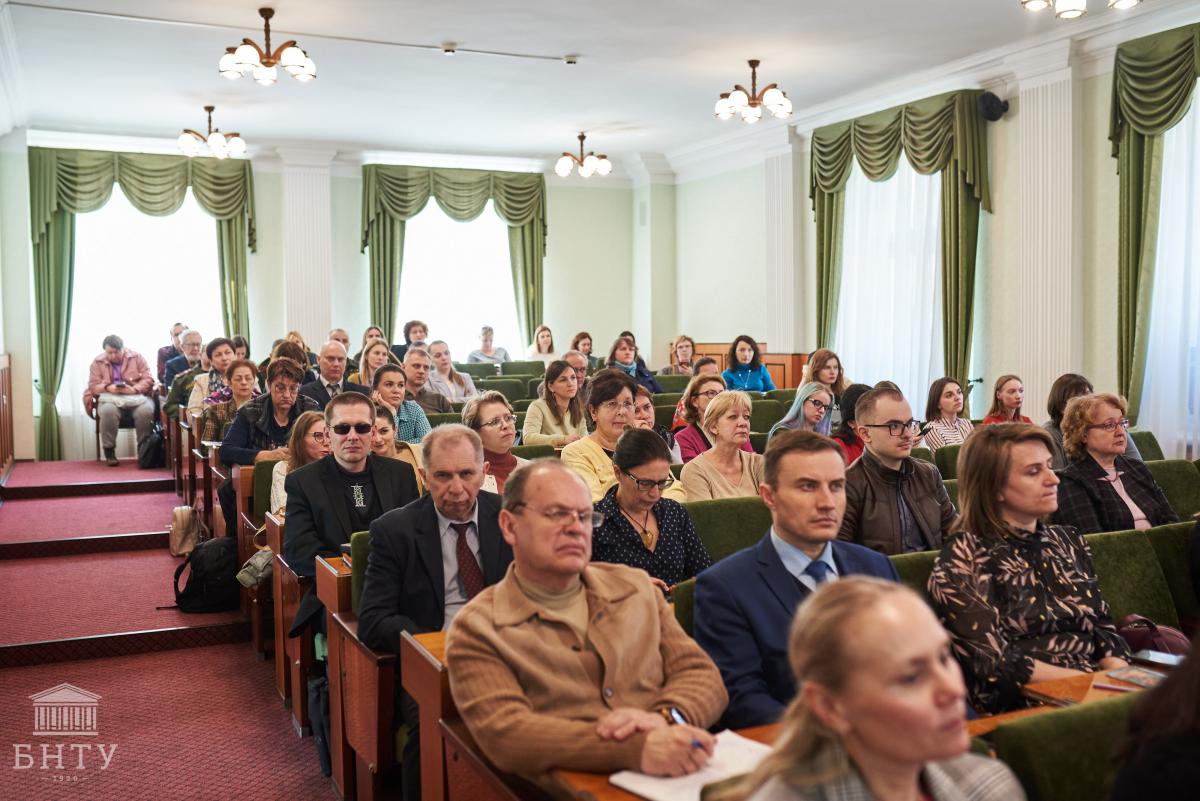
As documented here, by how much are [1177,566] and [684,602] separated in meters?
1.73

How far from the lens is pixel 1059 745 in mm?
1734

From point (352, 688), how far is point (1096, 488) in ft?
9.42

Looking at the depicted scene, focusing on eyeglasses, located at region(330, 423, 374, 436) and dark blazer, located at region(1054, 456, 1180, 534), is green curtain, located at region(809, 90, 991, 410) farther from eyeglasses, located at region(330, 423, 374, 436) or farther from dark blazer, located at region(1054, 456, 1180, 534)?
eyeglasses, located at region(330, 423, 374, 436)

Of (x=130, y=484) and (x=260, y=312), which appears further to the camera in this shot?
(x=260, y=312)

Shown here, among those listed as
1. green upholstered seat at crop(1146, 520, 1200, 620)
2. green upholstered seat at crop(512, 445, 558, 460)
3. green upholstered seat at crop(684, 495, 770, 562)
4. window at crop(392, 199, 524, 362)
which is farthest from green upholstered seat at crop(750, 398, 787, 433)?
window at crop(392, 199, 524, 362)

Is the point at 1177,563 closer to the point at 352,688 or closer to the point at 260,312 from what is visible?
the point at 352,688

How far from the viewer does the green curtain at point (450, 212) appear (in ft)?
41.9

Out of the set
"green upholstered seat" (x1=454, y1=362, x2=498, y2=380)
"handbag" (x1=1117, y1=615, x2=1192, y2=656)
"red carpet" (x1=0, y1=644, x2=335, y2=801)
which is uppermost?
"green upholstered seat" (x1=454, y1=362, x2=498, y2=380)

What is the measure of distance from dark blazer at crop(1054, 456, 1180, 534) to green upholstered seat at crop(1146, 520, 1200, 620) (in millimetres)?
707

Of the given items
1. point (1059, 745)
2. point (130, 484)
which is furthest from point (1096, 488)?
point (130, 484)

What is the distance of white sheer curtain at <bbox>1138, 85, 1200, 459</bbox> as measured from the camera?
24.8ft

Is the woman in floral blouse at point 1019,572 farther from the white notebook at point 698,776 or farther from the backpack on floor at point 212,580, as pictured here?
the backpack on floor at point 212,580

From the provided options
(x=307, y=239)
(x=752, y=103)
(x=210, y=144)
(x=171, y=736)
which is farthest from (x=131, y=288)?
(x=171, y=736)

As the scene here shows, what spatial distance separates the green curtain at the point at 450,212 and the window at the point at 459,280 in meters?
0.20
